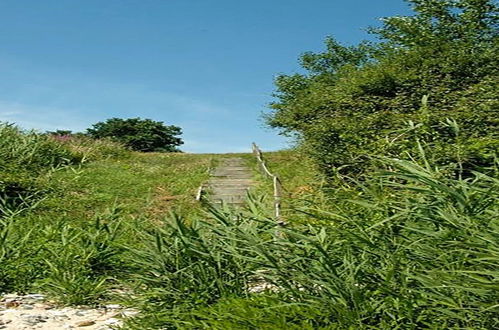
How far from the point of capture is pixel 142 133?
40.7 metres

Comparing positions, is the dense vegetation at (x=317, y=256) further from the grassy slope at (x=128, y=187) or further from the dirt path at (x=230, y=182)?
the dirt path at (x=230, y=182)

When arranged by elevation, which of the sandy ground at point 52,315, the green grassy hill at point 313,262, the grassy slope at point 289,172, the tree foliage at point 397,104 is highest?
the tree foliage at point 397,104

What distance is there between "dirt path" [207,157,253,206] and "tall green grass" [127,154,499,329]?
7.51m

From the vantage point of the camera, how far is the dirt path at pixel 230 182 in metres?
13.0

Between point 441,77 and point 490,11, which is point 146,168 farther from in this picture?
point 490,11

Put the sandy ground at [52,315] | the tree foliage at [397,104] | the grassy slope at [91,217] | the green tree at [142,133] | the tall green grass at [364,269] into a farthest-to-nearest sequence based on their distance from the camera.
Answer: the green tree at [142,133]
the tree foliage at [397,104]
the grassy slope at [91,217]
the sandy ground at [52,315]
the tall green grass at [364,269]

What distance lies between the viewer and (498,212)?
8.96ft

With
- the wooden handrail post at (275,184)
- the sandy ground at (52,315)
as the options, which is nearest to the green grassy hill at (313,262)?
the sandy ground at (52,315)

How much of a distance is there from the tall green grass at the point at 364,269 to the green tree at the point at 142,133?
36.6 m

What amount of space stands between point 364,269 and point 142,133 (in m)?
38.4

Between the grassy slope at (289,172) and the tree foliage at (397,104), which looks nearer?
the tree foliage at (397,104)

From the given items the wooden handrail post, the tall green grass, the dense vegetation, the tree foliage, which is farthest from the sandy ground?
the tree foliage

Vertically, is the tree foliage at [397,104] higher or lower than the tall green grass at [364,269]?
higher

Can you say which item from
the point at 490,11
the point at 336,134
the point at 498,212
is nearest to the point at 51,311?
the point at 498,212
